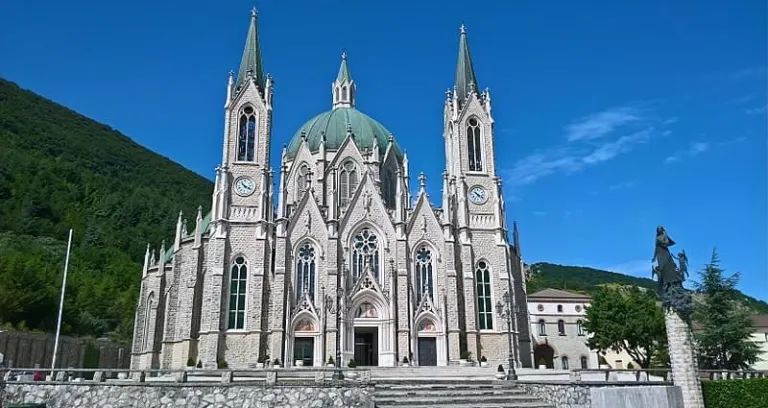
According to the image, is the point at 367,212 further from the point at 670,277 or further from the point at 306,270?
the point at 670,277

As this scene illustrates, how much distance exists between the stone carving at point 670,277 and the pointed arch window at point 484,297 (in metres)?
18.5

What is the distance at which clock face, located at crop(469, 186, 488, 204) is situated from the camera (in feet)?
147

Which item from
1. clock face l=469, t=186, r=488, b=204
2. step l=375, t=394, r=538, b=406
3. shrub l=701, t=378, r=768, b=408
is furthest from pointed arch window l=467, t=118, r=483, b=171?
shrub l=701, t=378, r=768, b=408

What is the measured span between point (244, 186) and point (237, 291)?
7266 millimetres

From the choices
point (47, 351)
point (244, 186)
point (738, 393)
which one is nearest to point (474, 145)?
point (244, 186)

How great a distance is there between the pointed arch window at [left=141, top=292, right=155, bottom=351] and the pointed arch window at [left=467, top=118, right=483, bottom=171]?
990 inches

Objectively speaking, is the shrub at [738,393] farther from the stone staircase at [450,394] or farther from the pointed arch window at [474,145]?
the pointed arch window at [474,145]

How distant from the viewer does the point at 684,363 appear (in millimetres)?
22125

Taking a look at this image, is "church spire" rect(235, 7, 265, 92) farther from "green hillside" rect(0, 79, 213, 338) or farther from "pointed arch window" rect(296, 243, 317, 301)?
"green hillside" rect(0, 79, 213, 338)

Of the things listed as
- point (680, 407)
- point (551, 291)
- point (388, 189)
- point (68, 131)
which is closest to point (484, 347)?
point (388, 189)

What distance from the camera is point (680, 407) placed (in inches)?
847

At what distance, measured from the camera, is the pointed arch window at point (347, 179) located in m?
49.1

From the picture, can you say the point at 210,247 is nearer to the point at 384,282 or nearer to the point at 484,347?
the point at 384,282

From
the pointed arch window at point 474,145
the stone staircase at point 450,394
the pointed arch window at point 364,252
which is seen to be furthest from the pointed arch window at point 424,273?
the stone staircase at point 450,394
